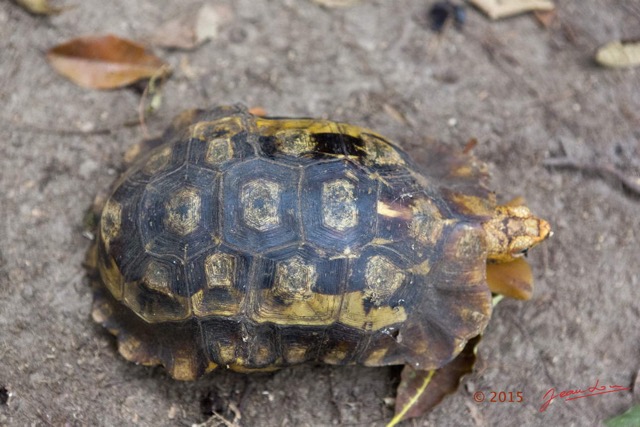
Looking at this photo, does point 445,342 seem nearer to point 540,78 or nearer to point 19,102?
point 540,78

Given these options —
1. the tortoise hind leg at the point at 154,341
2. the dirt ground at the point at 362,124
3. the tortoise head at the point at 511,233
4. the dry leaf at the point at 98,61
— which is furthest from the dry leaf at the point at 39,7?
the tortoise head at the point at 511,233

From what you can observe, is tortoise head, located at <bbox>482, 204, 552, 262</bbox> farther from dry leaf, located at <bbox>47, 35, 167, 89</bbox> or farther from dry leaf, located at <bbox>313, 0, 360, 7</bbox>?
dry leaf, located at <bbox>47, 35, 167, 89</bbox>

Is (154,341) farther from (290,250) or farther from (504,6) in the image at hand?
(504,6)

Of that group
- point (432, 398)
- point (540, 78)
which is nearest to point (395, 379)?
point (432, 398)

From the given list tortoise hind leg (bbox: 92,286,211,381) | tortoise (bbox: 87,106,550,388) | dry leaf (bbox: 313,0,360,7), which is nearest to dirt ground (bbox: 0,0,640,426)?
dry leaf (bbox: 313,0,360,7)

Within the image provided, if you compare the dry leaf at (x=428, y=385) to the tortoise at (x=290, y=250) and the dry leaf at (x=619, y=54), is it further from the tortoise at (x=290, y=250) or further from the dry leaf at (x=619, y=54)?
the dry leaf at (x=619, y=54)

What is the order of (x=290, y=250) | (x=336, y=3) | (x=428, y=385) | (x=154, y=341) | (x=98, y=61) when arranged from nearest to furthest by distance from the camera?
(x=290, y=250)
(x=154, y=341)
(x=428, y=385)
(x=98, y=61)
(x=336, y=3)

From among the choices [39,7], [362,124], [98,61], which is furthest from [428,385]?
[39,7]
